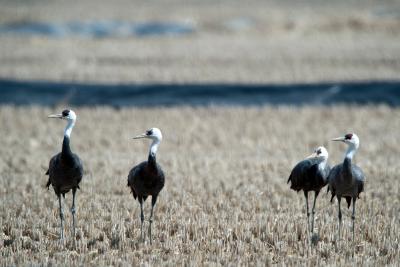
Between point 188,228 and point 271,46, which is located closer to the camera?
point 188,228

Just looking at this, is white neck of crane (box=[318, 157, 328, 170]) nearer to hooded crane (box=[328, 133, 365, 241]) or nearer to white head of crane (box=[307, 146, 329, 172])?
white head of crane (box=[307, 146, 329, 172])

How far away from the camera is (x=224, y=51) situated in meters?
38.5

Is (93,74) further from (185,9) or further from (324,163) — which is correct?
(185,9)

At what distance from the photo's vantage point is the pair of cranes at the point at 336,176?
32.1 ft

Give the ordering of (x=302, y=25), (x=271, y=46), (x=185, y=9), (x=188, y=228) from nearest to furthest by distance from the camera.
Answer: (x=188, y=228) < (x=271, y=46) < (x=302, y=25) < (x=185, y=9)

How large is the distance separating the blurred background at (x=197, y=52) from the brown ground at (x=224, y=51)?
0.19ft

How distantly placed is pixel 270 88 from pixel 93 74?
348 inches

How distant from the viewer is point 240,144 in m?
18.8

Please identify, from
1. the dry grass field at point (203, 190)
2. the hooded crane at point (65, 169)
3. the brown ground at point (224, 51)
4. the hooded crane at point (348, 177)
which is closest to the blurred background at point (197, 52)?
the brown ground at point (224, 51)

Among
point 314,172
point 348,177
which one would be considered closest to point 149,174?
point 314,172

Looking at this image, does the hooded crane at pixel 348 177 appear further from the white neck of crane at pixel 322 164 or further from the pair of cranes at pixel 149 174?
the white neck of crane at pixel 322 164

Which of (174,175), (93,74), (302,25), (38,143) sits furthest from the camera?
(302,25)

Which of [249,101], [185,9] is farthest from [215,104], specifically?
[185,9]

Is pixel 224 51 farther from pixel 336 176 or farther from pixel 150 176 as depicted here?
pixel 150 176
